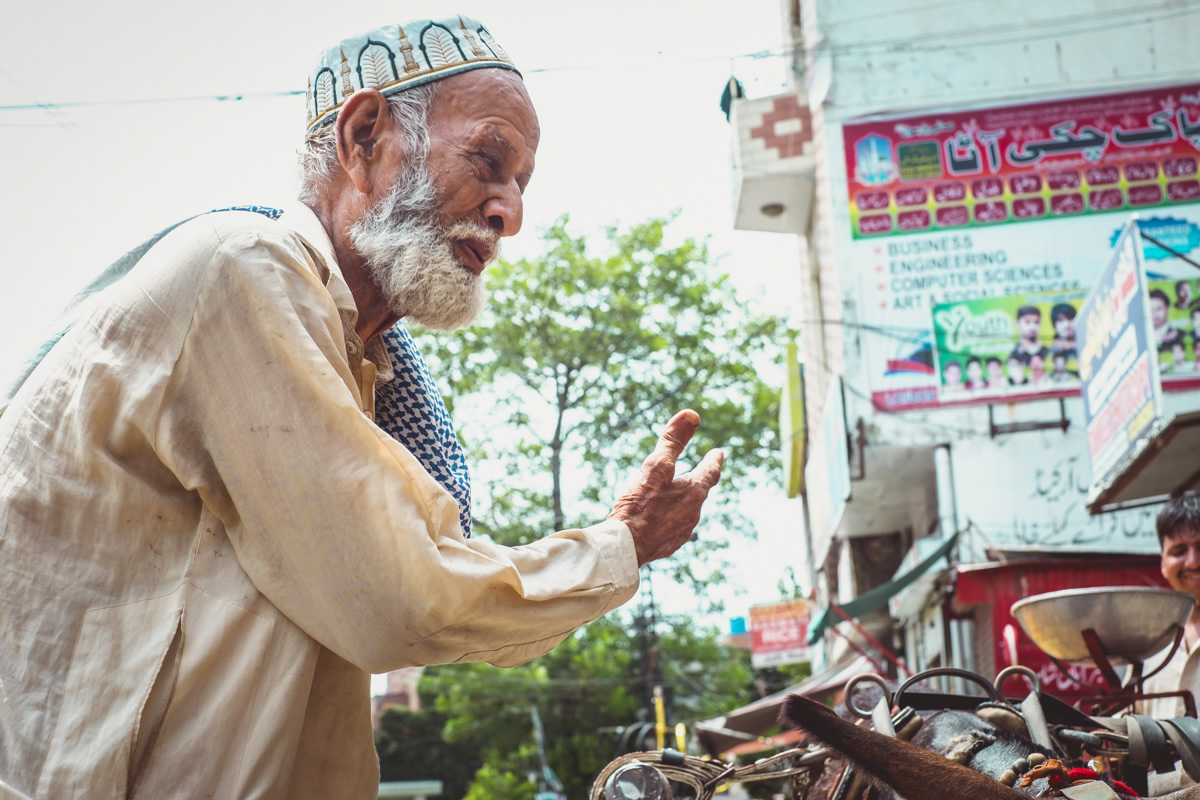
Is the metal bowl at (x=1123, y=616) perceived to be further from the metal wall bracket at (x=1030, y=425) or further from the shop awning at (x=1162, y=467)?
the metal wall bracket at (x=1030, y=425)

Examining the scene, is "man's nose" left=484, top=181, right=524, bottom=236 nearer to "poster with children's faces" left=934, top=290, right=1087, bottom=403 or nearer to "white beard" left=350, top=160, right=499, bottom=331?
"white beard" left=350, top=160, right=499, bottom=331

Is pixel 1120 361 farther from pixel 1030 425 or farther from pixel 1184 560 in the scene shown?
pixel 1184 560

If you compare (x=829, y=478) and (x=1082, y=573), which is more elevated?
(x=829, y=478)

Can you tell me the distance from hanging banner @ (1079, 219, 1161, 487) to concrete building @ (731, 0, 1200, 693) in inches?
102

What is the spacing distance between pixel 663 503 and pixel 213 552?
60 centimetres

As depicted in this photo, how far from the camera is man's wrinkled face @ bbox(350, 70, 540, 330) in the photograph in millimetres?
1831

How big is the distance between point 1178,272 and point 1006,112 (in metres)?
3.38

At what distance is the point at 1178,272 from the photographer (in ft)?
41.6

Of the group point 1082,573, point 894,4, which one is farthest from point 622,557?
point 894,4

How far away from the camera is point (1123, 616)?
3.24 m

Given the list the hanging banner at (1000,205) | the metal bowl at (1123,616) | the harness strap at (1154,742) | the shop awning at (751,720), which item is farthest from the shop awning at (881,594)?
the harness strap at (1154,742)

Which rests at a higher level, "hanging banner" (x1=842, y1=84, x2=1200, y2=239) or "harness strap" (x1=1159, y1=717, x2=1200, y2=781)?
"hanging banner" (x1=842, y1=84, x2=1200, y2=239)

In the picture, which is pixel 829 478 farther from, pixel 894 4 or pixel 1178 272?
pixel 894 4

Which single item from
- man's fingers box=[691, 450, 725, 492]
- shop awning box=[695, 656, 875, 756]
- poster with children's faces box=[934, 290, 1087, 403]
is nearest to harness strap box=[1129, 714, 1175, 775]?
man's fingers box=[691, 450, 725, 492]
